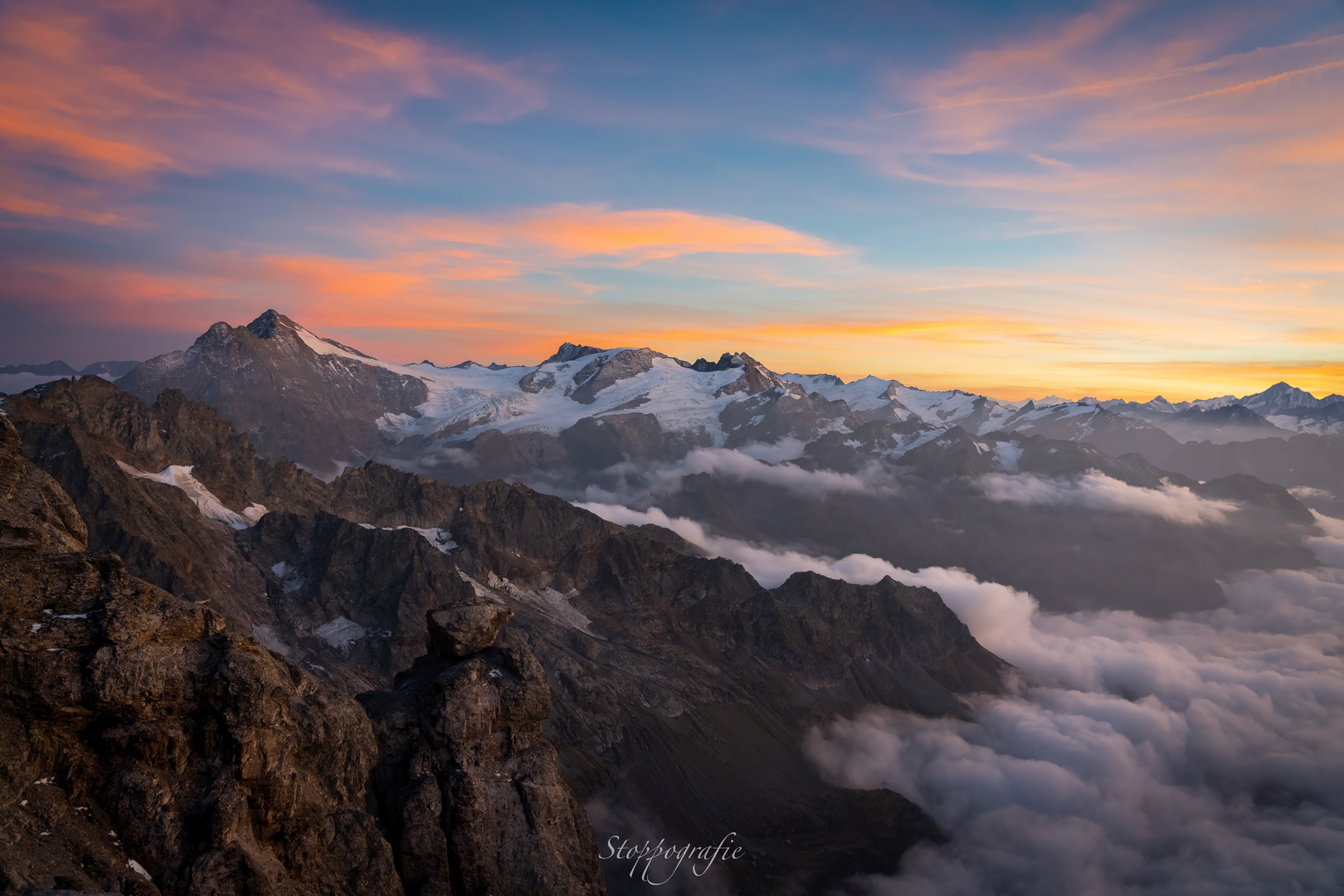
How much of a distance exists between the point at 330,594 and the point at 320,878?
172m

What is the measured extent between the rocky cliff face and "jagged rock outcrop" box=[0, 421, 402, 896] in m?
0.08

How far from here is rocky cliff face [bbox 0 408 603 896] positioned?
34.9 meters

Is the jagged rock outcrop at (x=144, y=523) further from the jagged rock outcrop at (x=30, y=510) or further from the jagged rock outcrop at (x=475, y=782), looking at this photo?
the jagged rock outcrop at (x=475, y=782)

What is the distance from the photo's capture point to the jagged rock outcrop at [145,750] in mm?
34219

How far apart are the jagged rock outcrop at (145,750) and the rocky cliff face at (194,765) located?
0.08m

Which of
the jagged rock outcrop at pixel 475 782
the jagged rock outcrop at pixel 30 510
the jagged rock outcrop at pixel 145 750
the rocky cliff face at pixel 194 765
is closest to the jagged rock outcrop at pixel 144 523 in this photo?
the jagged rock outcrop at pixel 30 510

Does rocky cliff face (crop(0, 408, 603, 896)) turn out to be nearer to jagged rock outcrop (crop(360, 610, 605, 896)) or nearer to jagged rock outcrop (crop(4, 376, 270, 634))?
jagged rock outcrop (crop(360, 610, 605, 896))

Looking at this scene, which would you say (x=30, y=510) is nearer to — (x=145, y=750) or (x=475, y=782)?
(x=145, y=750)

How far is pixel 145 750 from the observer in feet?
124

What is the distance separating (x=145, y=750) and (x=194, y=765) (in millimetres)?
2553

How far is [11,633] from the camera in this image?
3547cm

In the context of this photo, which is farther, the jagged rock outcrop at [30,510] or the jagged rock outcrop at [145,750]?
the jagged rock outcrop at [30,510]

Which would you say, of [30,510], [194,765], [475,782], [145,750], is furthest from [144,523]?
[145,750]

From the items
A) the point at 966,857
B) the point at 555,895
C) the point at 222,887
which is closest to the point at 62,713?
the point at 222,887
